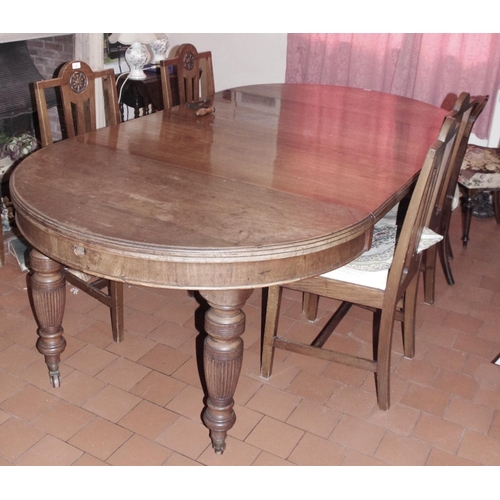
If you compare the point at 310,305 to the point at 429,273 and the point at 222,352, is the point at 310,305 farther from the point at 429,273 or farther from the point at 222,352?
the point at 222,352

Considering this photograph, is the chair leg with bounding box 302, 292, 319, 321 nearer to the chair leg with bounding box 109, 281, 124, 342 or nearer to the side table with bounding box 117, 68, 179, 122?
the chair leg with bounding box 109, 281, 124, 342

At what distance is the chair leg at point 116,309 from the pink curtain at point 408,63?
2145 mm

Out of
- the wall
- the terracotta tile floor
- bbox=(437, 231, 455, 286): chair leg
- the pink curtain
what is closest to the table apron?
the terracotta tile floor

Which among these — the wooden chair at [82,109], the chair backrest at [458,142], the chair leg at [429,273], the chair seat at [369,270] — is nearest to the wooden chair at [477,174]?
the chair backrest at [458,142]

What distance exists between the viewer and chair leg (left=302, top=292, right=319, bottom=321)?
2.66 m

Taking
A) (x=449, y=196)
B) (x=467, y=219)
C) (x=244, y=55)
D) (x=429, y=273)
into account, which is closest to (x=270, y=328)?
(x=429, y=273)

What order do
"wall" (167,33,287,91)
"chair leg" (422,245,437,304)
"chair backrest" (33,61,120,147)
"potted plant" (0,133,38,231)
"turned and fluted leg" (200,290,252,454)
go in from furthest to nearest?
"wall" (167,33,287,91) < "potted plant" (0,133,38,231) < "chair leg" (422,245,437,304) < "chair backrest" (33,61,120,147) < "turned and fluted leg" (200,290,252,454)

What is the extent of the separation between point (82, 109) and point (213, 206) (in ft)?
→ 3.16

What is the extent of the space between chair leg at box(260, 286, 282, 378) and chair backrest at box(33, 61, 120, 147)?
37.7 inches

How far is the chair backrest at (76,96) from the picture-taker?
226cm

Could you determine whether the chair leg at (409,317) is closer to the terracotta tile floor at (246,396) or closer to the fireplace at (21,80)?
the terracotta tile floor at (246,396)

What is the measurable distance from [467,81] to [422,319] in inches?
66.9
